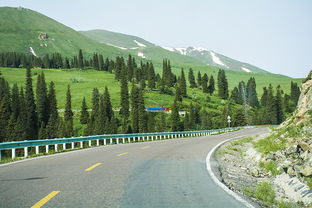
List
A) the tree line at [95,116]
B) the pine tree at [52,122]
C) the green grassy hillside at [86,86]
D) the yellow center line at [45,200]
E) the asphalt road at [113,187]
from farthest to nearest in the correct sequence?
the green grassy hillside at [86,86]
the pine tree at [52,122]
the tree line at [95,116]
the asphalt road at [113,187]
the yellow center line at [45,200]

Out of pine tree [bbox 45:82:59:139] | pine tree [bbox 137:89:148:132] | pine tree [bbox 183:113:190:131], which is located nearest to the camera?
pine tree [bbox 45:82:59:139]

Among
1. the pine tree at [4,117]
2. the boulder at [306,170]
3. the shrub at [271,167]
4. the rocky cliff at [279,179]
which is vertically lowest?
the pine tree at [4,117]

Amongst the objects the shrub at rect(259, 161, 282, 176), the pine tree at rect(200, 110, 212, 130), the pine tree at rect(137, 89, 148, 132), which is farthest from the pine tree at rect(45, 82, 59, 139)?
the shrub at rect(259, 161, 282, 176)

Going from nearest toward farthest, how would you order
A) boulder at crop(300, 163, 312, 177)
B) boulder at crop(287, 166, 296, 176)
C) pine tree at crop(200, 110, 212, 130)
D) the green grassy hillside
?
boulder at crop(300, 163, 312, 177), boulder at crop(287, 166, 296, 176), pine tree at crop(200, 110, 212, 130), the green grassy hillside

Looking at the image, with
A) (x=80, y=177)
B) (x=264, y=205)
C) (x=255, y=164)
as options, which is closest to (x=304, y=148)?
(x=255, y=164)

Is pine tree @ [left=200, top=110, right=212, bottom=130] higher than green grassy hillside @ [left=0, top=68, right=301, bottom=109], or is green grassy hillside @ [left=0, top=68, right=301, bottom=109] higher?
green grassy hillside @ [left=0, top=68, right=301, bottom=109]

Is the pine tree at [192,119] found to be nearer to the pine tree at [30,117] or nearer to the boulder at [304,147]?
the pine tree at [30,117]

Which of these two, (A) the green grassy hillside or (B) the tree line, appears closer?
(B) the tree line

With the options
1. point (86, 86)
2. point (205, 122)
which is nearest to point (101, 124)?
point (205, 122)

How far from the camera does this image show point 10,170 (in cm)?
1111

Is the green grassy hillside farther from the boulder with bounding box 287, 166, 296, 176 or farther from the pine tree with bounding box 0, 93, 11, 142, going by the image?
the boulder with bounding box 287, 166, 296, 176

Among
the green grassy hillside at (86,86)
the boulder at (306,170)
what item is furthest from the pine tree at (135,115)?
the boulder at (306,170)

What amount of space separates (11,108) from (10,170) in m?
99.7

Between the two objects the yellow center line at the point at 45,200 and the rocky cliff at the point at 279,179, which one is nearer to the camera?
the yellow center line at the point at 45,200
